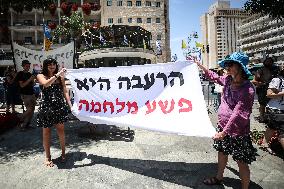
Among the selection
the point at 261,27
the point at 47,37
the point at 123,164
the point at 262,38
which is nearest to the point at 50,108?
the point at 123,164

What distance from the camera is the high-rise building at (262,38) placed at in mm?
115000

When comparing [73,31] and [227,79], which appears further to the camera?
[73,31]

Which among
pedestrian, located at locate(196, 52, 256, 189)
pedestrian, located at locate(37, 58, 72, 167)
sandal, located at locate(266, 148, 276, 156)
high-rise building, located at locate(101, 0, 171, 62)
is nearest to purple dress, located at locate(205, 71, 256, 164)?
pedestrian, located at locate(196, 52, 256, 189)

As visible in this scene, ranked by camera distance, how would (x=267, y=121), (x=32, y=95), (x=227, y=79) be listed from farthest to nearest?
(x=32, y=95)
(x=267, y=121)
(x=227, y=79)

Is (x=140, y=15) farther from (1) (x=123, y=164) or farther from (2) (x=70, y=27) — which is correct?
(1) (x=123, y=164)

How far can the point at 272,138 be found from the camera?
572 cm

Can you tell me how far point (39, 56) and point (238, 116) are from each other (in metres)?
6.82

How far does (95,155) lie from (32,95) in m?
3.54

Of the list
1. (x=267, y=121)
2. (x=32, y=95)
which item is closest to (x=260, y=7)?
(x=267, y=121)

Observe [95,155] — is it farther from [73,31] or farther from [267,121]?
[73,31]

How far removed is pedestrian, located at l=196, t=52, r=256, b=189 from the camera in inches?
147

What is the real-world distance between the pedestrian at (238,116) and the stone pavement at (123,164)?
80 cm

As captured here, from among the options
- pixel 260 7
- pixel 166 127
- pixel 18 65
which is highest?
pixel 260 7

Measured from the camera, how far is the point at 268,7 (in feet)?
34.6
